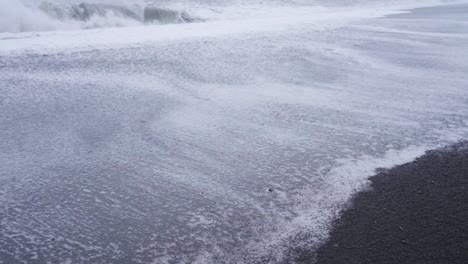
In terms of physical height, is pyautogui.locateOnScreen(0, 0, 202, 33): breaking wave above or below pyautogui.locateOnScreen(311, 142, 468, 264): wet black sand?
above

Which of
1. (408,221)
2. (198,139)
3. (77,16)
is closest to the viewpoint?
(408,221)

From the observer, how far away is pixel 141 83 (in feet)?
21.8

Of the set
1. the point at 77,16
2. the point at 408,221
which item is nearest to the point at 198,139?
the point at 408,221

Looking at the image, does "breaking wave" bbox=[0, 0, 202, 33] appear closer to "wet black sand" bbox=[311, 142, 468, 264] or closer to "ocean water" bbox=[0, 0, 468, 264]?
"ocean water" bbox=[0, 0, 468, 264]

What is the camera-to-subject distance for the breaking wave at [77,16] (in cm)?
1358

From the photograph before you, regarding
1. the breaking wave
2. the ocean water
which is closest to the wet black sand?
the ocean water

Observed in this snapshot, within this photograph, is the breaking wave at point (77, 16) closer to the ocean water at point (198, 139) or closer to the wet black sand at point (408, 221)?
the ocean water at point (198, 139)

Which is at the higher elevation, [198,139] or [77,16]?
[77,16]

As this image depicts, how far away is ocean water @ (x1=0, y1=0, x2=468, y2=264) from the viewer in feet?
9.27

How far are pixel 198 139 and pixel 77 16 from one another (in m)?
13.4

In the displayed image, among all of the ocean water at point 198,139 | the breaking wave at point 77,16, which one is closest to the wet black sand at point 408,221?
the ocean water at point 198,139

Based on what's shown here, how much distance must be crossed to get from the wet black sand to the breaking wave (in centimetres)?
1343

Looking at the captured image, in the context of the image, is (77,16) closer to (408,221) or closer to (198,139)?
(198,139)

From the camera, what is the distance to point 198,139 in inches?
180
